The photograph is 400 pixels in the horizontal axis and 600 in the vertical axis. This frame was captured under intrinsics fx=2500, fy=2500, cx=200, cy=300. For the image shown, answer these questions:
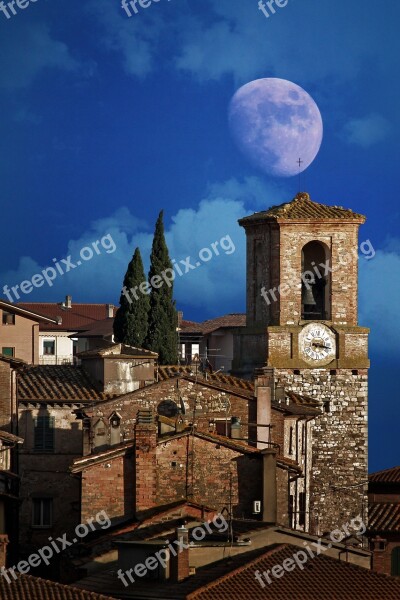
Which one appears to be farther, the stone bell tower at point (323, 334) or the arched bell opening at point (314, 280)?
the arched bell opening at point (314, 280)

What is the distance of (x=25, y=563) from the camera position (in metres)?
57.9

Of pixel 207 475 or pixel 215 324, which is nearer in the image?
pixel 207 475

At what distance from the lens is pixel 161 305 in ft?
276

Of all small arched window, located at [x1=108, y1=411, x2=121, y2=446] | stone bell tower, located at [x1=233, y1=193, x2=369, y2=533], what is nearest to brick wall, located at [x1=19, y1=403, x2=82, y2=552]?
small arched window, located at [x1=108, y1=411, x2=121, y2=446]

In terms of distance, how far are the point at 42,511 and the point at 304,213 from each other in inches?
467

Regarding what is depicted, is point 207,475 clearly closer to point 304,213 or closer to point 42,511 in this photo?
point 42,511

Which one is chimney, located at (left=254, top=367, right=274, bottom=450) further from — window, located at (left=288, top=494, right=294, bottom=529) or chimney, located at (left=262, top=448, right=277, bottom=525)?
chimney, located at (left=262, top=448, right=277, bottom=525)

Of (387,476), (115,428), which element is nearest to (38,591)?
(115,428)

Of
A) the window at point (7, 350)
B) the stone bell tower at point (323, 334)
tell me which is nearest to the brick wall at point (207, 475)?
the stone bell tower at point (323, 334)

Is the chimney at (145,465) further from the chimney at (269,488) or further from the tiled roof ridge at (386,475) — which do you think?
the tiled roof ridge at (386,475)

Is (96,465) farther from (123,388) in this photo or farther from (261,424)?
(123,388)

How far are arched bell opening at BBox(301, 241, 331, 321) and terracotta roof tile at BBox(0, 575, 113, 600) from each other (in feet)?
93.3

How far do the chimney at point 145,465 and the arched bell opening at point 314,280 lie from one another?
17066 millimetres

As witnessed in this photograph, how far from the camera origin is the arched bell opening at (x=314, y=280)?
70500 mm
